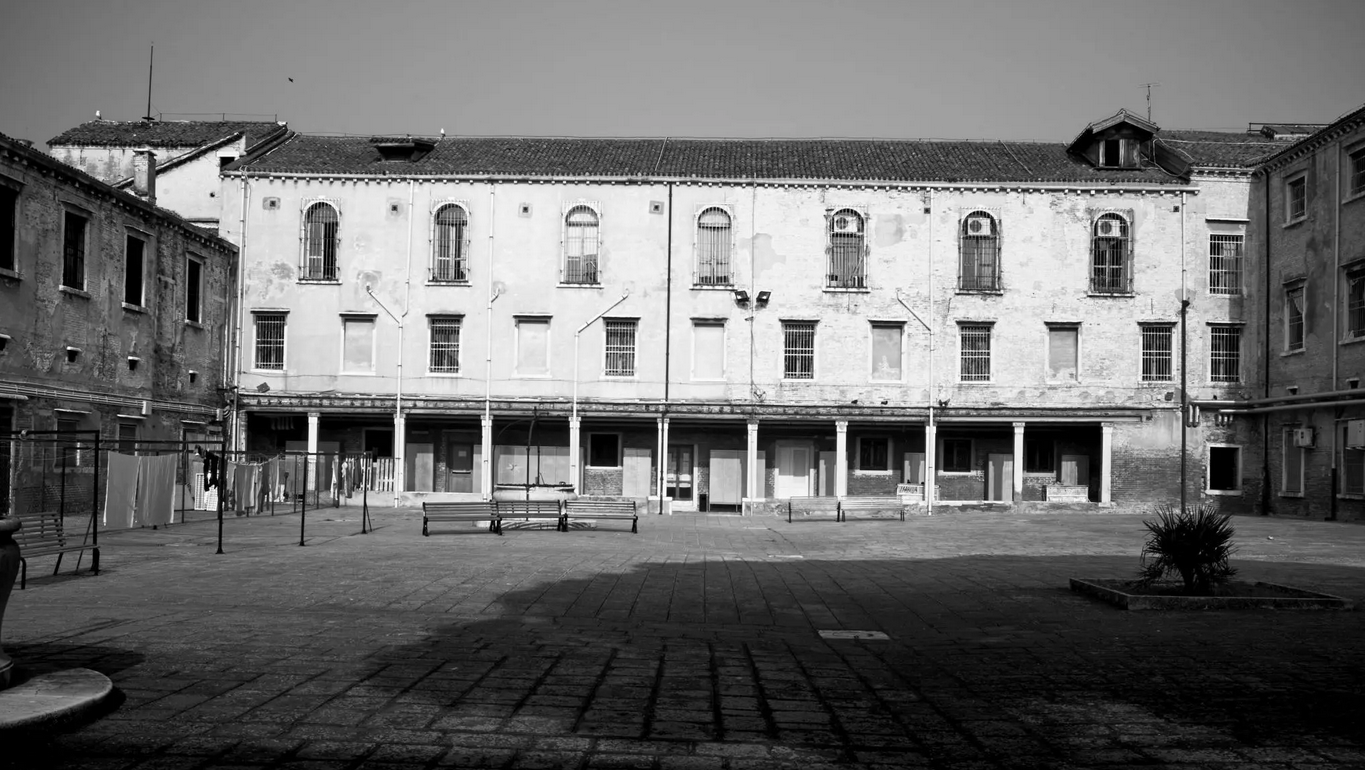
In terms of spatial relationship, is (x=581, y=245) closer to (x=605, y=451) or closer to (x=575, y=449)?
(x=575, y=449)

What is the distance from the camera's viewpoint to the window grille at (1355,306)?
31.7m

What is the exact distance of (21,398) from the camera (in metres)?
26.3

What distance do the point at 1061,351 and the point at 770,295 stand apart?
410 inches

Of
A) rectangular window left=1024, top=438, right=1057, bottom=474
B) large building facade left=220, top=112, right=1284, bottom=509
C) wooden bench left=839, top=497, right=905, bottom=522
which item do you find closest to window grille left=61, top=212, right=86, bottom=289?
large building facade left=220, top=112, right=1284, bottom=509

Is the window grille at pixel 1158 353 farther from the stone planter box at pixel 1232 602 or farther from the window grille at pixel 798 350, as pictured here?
the stone planter box at pixel 1232 602

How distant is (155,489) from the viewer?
2080 cm

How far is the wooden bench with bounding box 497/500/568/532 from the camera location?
25062 mm

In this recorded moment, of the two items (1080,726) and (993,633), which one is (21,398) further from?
(1080,726)

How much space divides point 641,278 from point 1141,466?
18.4 m

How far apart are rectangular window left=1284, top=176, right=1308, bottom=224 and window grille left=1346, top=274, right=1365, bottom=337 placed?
3.92 m

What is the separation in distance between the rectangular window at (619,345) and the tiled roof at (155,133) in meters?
16.8

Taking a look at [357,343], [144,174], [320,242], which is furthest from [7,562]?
[144,174]

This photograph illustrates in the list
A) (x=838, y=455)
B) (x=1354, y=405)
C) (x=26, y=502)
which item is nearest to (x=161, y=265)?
(x=26, y=502)

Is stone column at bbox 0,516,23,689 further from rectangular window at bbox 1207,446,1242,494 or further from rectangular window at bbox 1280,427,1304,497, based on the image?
rectangular window at bbox 1207,446,1242,494
